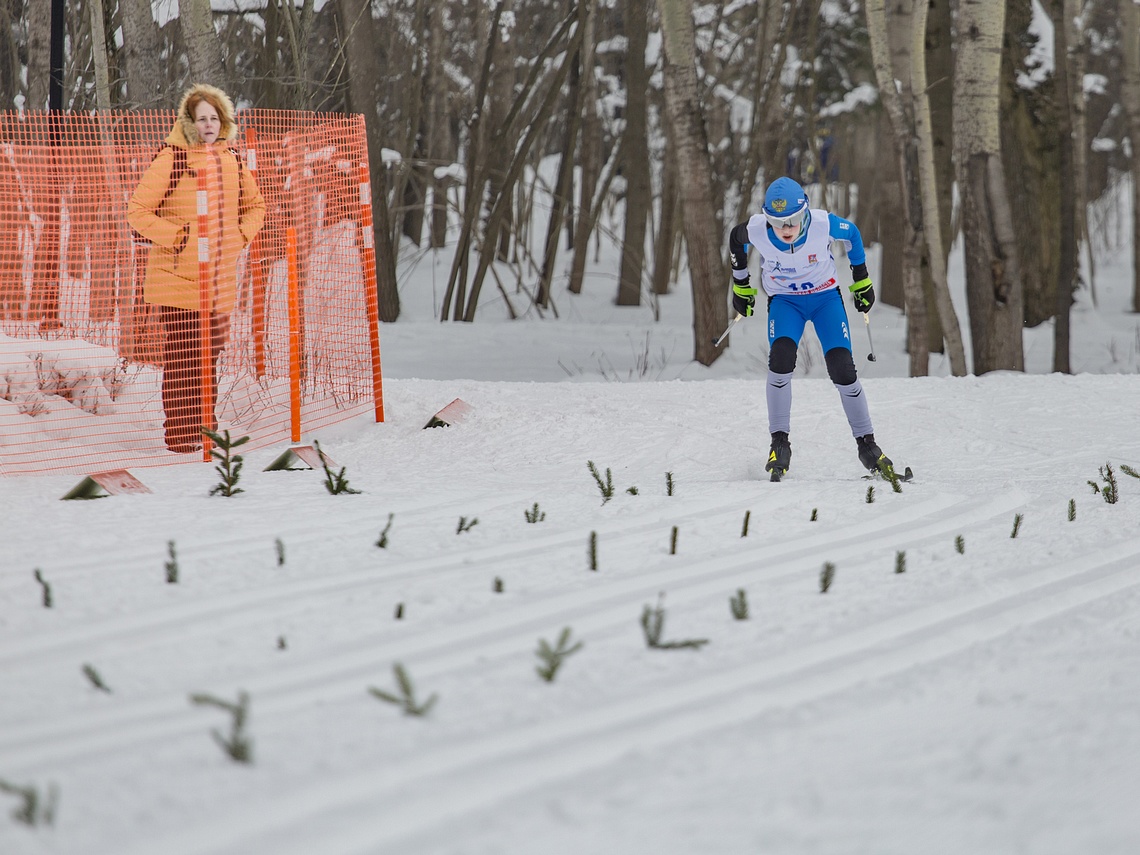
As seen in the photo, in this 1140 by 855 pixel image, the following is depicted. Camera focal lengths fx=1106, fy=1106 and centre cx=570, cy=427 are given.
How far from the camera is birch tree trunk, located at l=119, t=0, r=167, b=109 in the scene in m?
9.25

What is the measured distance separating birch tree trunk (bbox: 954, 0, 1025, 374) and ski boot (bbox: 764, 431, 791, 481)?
450cm

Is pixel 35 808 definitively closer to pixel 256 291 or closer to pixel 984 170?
pixel 256 291

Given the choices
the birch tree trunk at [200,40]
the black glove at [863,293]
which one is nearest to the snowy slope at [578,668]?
the black glove at [863,293]

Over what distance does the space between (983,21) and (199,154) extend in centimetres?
693

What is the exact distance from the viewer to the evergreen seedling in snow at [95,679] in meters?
2.84

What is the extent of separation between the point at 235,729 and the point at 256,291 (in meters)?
5.10

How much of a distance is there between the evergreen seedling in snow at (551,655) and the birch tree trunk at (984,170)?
7826 millimetres

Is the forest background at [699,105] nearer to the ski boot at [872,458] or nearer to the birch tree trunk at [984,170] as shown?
the birch tree trunk at [984,170]

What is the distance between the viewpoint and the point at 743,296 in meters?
6.32

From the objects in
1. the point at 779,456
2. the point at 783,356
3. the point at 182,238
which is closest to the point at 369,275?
the point at 182,238

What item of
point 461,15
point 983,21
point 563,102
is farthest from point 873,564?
point 461,15

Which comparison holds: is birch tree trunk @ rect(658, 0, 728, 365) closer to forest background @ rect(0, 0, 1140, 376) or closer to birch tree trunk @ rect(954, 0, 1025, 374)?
forest background @ rect(0, 0, 1140, 376)

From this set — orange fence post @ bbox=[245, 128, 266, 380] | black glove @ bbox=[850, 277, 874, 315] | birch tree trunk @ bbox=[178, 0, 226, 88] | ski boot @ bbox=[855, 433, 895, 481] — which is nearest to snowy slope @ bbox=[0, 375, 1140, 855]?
ski boot @ bbox=[855, 433, 895, 481]

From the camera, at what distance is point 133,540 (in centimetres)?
430
